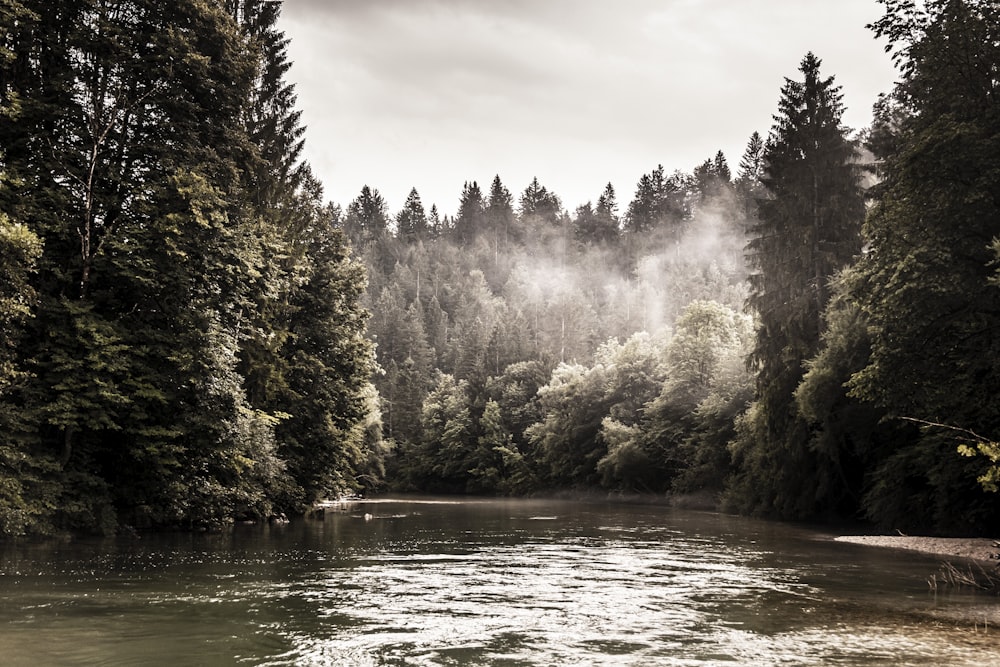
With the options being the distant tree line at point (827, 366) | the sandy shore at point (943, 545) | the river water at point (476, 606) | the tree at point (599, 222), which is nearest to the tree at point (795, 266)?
the distant tree line at point (827, 366)

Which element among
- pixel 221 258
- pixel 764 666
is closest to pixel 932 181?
pixel 764 666

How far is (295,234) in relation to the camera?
141 ft

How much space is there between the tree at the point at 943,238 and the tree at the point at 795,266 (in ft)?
44.2

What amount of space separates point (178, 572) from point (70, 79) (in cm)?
1778

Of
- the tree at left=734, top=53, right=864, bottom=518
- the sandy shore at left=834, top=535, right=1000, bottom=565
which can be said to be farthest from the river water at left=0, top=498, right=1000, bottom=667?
the tree at left=734, top=53, right=864, bottom=518

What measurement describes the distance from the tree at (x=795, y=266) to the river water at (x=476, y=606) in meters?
13.2

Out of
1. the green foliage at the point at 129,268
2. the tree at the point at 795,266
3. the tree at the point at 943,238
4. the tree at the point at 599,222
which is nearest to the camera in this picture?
the tree at the point at 943,238

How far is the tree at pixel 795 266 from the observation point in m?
40.3

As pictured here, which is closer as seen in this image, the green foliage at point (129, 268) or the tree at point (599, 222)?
the green foliage at point (129, 268)

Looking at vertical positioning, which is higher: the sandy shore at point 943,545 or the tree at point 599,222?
the tree at point 599,222

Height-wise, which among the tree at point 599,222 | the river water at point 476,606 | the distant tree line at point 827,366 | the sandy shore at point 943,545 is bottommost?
the sandy shore at point 943,545

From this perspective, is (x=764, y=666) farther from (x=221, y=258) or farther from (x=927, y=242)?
(x=221, y=258)

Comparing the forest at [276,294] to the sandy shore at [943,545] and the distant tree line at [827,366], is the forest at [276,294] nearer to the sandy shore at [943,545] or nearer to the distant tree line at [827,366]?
the distant tree line at [827,366]

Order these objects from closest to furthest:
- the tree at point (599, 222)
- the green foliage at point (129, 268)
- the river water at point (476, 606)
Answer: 1. the river water at point (476, 606)
2. the green foliage at point (129, 268)
3. the tree at point (599, 222)
